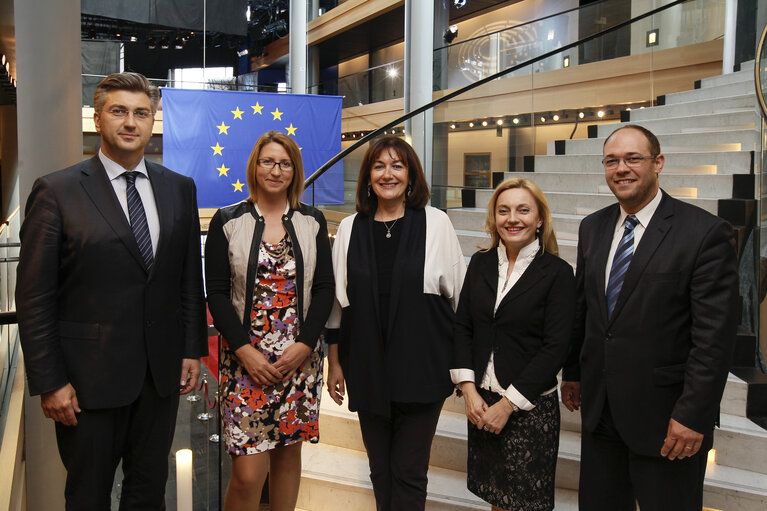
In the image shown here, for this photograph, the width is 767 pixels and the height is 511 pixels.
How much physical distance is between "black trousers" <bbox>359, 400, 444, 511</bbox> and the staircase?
0.67 meters

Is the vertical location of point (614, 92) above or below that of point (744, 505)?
above

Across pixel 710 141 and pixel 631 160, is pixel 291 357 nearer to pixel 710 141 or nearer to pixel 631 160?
pixel 631 160

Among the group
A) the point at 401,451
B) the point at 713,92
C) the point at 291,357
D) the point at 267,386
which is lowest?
the point at 401,451

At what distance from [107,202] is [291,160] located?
707mm

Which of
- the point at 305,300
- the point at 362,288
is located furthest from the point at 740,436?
the point at 305,300

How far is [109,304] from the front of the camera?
6.35ft

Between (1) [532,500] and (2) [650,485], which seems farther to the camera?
(1) [532,500]

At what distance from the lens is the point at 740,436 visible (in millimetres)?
2869

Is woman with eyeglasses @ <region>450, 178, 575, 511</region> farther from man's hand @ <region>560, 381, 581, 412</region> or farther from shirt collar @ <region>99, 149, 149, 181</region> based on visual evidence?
shirt collar @ <region>99, 149, 149, 181</region>

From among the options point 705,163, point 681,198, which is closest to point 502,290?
point 681,198

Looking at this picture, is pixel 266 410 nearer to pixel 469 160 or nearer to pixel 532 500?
pixel 532 500

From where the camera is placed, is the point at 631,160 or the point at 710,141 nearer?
the point at 631,160

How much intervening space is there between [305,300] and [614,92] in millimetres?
4835

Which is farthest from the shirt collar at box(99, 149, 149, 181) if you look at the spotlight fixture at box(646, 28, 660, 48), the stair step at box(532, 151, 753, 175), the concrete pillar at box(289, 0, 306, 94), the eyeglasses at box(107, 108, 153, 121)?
the concrete pillar at box(289, 0, 306, 94)
